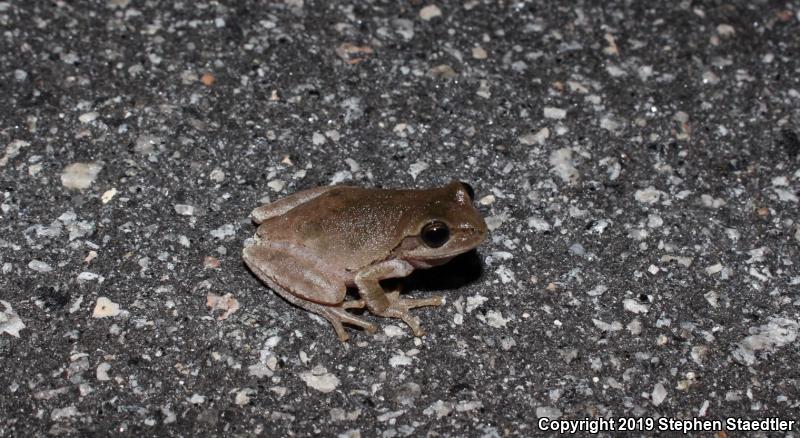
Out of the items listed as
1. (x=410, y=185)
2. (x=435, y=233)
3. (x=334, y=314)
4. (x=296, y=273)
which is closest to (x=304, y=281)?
(x=296, y=273)

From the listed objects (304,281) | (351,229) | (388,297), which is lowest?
(388,297)

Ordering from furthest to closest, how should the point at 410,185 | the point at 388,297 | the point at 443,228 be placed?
the point at 410,185
the point at 388,297
the point at 443,228

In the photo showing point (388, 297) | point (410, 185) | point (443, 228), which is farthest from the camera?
point (410, 185)

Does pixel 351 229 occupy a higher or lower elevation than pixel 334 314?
higher

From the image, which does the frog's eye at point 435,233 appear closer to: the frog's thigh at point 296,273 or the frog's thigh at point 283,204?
the frog's thigh at point 296,273

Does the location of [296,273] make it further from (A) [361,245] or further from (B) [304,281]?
(A) [361,245]
